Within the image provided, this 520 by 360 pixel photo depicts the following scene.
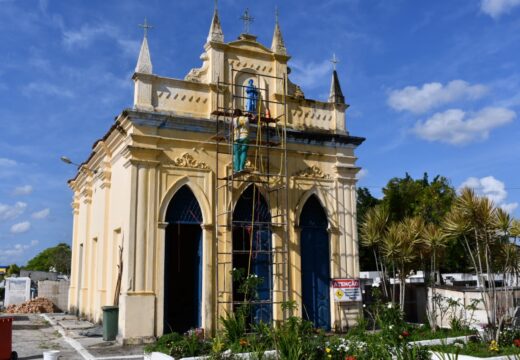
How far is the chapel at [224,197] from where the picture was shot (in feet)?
47.8

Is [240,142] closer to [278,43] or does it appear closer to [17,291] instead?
[278,43]

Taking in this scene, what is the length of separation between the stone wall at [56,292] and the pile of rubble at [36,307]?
693 mm

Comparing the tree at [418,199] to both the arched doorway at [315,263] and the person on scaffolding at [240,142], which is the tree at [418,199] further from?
the person on scaffolding at [240,142]

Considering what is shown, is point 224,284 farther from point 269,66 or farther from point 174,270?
point 269,66

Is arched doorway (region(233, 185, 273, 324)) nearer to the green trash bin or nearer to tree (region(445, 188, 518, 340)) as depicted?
the green trash bin

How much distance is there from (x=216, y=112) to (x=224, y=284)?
4885mm

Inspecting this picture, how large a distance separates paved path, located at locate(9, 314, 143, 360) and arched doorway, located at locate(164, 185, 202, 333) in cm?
180

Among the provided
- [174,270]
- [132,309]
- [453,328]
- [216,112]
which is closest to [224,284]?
[174,270]

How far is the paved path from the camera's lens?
1245cm

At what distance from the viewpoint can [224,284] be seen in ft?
49.4

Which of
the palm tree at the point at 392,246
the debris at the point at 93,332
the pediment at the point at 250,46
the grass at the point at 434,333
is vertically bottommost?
the debris at the point at 93,332

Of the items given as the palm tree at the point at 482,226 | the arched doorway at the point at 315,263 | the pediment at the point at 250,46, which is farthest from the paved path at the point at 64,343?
the pediment at the point at 250,46

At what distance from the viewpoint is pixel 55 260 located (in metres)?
69.9

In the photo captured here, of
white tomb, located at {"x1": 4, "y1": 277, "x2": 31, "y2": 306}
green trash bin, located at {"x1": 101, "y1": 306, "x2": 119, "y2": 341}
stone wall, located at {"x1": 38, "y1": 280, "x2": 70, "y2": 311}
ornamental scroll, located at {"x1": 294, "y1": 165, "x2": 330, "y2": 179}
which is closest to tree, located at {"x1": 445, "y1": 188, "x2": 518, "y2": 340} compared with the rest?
ornamental scroll, located at {"x1": 294, "y1": 165, "x2": 330, "y2": 179}
